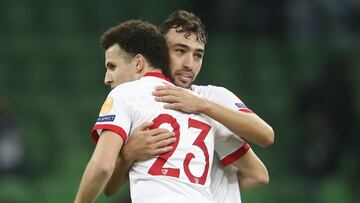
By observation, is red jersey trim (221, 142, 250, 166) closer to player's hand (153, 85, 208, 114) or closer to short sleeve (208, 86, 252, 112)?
short sleeve (208, 86, 252, 112)

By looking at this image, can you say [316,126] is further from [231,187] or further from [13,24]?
[231,187]

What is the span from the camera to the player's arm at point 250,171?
4906 mm

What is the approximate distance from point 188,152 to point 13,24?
778 cm

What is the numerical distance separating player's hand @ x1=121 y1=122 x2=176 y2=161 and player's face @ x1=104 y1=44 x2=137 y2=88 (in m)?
0.33

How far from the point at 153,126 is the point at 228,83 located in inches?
275

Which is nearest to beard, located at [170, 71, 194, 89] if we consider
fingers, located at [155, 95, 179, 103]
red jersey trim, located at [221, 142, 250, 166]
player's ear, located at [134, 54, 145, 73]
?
player's ear, located at [134, 54, 145, 73]

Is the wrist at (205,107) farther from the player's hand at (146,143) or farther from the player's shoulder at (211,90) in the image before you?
the player's shoulder at (211,90)

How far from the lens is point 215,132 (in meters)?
4.73

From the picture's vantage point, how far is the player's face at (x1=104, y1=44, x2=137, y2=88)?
4664 mm

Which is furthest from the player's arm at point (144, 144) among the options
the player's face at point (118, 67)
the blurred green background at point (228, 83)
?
the blurred green background at point (228, 83)

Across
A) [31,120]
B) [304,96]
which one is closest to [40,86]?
[31,120]

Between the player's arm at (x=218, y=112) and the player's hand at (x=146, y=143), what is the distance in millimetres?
151

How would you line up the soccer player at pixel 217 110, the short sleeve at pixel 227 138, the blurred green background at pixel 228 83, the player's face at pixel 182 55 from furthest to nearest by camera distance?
the blurred green background at pixel 228 83
the player's face at pixel 182 55
the short sleeve at pixel 227 138
the soccer player at pixel 217 110

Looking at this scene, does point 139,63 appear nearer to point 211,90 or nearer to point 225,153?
point 211,90
